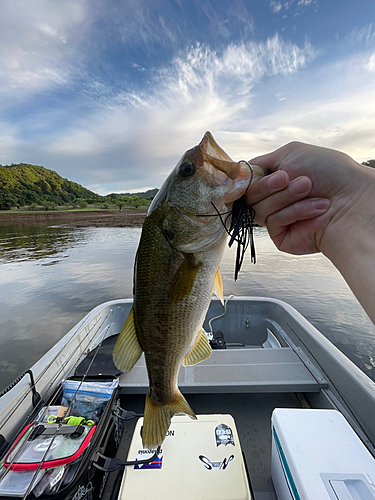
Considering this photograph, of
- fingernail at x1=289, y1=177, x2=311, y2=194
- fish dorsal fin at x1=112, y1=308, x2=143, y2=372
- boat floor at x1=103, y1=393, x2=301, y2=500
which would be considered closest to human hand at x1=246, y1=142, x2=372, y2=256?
fingernail at x1=289, y1=177, x2=311, y2=194

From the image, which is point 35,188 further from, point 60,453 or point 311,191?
point 311,191

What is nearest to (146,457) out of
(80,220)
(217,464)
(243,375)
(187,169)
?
(217,464)

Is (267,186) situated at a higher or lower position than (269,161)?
lower

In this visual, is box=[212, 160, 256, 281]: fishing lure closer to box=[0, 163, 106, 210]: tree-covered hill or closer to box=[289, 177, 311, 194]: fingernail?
box=[289, 177, 311, 194]: fingernail

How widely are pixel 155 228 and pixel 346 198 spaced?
3.21 ft

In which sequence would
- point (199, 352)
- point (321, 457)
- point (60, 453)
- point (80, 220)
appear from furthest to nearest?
point (80, 220), point (60, 453), point (321, 457), point (199, 352)

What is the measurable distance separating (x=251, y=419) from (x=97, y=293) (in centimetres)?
888

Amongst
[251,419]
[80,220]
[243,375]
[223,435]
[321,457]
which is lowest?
[251,419]

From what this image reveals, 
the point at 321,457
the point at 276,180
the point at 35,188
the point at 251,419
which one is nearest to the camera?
the point at 276,180

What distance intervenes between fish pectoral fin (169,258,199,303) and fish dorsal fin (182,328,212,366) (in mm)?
410

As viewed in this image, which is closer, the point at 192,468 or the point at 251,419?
the point at 192,468

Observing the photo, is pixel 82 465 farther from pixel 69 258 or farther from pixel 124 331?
pixel 69 258

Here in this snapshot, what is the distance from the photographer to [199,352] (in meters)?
1.65

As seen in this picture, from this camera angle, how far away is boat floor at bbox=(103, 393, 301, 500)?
2.46 m
